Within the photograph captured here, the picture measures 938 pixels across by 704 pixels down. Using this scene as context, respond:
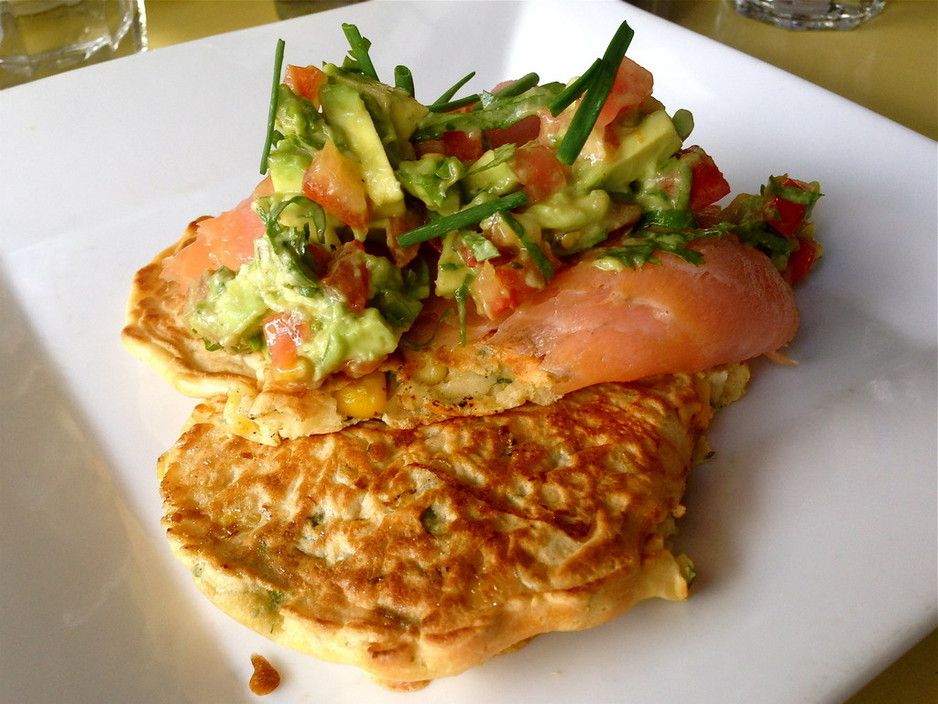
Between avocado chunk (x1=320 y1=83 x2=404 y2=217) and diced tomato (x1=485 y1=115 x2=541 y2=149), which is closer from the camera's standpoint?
avocado chunk (x1=320 y1=83 x2=404 y2=217)

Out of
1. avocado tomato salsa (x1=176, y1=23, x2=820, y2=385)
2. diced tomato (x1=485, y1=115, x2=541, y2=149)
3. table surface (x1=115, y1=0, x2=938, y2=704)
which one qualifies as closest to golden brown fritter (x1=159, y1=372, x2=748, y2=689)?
avocado tomato salsa (x1=176, y1=23, x2=820, y2=385)

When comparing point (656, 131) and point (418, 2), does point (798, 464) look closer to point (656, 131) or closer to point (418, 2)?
point (656, 131)

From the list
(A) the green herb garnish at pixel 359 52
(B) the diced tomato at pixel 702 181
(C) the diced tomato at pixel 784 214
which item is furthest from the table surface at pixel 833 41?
(A) the green herb garnish at pixel 359 52

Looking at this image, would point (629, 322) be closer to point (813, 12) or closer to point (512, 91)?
point (512, 91)

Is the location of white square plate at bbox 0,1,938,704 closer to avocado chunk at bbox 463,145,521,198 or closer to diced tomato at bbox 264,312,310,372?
diced tomato at bbox 264,312,310,372

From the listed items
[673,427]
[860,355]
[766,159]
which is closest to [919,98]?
[766,159]

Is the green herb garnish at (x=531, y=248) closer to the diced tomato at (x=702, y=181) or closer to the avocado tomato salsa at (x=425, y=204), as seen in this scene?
the avocado tomato salsa at (x=425, y=204)
